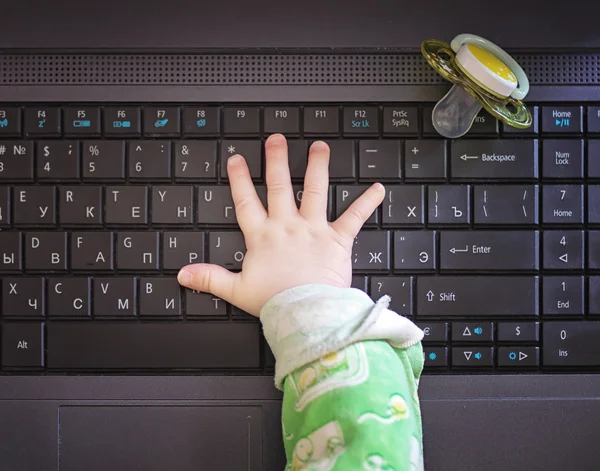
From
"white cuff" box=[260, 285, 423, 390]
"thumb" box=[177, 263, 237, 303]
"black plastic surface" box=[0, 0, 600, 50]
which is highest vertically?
"black plastic surface" box=[0, 0, 600, 50]

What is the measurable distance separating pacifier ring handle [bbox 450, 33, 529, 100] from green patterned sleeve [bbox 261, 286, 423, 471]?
0.33 meters

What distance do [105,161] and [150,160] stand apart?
62 mm

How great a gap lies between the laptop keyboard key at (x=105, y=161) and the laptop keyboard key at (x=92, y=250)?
79 millimetres

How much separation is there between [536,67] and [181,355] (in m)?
0.63

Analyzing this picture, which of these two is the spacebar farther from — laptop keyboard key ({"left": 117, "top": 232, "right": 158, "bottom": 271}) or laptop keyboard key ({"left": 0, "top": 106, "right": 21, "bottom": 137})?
laptop keyboard key ({"left": 0, "top": 106, "right": 21, "bottom": 137})

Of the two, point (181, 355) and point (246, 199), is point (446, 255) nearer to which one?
point (246, 199)

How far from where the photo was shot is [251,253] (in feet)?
2.30

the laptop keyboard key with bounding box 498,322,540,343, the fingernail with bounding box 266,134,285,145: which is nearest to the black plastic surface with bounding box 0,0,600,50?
the fingernail with bounding box 266,134,285,145

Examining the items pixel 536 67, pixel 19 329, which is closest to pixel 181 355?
pixel 19 329

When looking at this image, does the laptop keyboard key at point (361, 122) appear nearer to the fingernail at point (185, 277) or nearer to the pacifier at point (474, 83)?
the pacifier at point (474, 83)

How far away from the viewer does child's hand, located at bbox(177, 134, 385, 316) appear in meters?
0.69

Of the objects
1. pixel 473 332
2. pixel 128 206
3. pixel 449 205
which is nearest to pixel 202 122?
pixel 128 206

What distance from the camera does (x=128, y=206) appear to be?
2.35ft

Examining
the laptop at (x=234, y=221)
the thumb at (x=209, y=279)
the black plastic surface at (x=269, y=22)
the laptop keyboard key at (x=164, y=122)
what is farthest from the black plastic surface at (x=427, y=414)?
the black plastic surface at (x=269, y=22)
